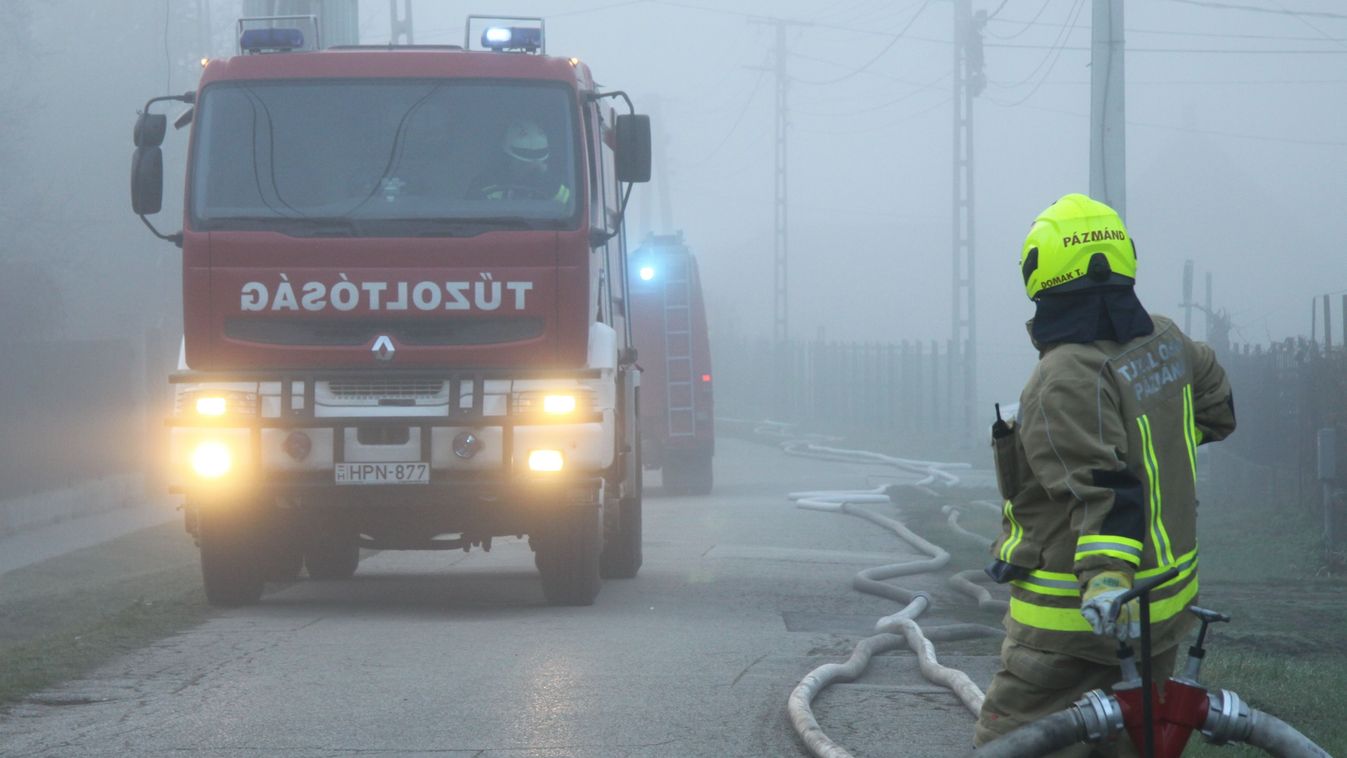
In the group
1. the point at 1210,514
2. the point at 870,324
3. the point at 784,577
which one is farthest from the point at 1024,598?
the point at 870,324

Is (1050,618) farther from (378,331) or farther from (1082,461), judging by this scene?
(378,331)

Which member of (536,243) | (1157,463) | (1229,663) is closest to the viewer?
(1157,463)

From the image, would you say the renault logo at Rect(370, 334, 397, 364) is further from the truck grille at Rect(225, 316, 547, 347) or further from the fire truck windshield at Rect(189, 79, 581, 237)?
the fire truck windshield at Rect(189, 79, 581, 237)

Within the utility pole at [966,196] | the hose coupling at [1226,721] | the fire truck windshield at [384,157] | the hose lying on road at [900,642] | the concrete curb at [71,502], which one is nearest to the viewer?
the hose coupling at [1226,721]

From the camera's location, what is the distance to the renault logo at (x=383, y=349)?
9.75m

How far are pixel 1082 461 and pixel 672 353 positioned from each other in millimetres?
17446

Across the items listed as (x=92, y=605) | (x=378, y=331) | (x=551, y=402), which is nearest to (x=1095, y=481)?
(x=551, y=402)

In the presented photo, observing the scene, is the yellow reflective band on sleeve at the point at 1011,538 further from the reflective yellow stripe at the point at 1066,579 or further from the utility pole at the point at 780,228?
the utility pole at the point at 780,228

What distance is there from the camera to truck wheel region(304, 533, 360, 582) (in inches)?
480

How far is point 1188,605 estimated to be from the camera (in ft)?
13.1

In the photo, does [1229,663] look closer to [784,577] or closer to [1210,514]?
[784,577]

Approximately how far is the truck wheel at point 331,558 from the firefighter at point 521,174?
10.5 ft

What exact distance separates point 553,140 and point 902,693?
3.96 meters

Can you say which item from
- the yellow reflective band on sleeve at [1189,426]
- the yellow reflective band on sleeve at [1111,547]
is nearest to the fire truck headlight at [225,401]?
the yellow reflective band on sleeve at [1189,426]
